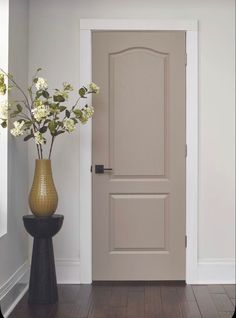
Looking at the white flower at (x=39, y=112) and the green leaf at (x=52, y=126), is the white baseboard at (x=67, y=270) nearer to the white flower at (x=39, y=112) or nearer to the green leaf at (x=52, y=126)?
the green leaf at (x=52, y=126)

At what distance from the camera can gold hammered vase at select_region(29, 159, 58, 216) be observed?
3725 mm

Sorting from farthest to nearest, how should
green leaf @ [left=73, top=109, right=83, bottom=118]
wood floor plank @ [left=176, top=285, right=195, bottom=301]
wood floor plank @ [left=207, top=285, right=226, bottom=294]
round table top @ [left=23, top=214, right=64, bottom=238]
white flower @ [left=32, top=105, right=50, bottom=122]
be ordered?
1. wood floor plank @ [left=207, top=285, right=226, bottom=294]
2. wood floor plank @ [left=176, top=285, right=195, bottom=301]
3. green leaf @ [left=73, top=109, right=83, bottom=118]
4. round table top @ [left=23, top=214, right=64, bottom=238]
5. white flower @ [left=32, top=105, right=50, bottom=122]

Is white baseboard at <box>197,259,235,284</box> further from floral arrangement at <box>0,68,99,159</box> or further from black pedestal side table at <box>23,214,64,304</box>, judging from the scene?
floral arrangement at <box>0,68,99,159</box>

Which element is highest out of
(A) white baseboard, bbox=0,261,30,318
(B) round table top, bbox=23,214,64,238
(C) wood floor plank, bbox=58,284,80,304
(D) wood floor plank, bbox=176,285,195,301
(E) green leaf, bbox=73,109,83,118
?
(E) green leaf, bbox=73,109,83,118

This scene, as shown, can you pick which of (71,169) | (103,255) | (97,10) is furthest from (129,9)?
(103,255)

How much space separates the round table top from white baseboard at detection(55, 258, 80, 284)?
2.24 ft

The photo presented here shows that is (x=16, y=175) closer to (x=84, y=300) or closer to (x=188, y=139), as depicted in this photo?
(x=84, y=300)

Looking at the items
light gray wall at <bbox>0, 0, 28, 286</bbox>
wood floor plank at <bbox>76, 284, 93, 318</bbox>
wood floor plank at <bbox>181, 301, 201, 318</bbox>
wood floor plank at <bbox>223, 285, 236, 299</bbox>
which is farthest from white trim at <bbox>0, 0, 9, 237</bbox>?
wood floor plank at <bbox>223, 285, 236, 299</bbox>

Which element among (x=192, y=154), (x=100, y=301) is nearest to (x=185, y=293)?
(x=100, y=301)

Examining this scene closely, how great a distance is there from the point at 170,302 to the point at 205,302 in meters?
0.26

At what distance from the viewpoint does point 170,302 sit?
3840 mm

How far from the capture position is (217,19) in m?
4.39

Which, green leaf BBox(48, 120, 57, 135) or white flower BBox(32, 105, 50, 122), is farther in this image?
green leaf BBox(48, 120, 57, 135)

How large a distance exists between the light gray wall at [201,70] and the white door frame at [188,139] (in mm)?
52
